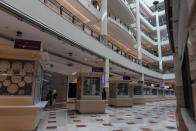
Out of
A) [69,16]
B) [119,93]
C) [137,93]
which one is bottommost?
[137,93]

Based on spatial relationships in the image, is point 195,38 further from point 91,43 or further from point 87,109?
point 91,43

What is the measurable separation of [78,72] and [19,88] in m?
3.25

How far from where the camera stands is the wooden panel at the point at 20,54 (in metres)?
3.04

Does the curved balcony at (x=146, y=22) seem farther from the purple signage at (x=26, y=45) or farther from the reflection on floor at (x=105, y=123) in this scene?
the purple signage at (x=26, y=45)

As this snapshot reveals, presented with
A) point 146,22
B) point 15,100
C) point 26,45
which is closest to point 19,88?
point 15,100

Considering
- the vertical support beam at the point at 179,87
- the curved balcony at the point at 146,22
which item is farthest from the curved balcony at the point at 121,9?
the vertical support beam at the point at 179,87

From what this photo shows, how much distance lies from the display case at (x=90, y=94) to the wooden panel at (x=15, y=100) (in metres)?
2.79

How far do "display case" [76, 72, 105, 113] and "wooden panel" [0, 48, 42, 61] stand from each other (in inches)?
115

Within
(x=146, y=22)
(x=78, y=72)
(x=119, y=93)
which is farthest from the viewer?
(x=146, y=22)

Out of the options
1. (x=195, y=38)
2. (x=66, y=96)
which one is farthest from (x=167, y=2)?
(x=66, y=96)

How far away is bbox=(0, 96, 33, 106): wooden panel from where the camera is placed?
2987 mm

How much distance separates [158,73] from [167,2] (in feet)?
72.5

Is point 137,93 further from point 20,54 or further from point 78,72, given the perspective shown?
point 20,54

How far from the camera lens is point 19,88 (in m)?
3.13
